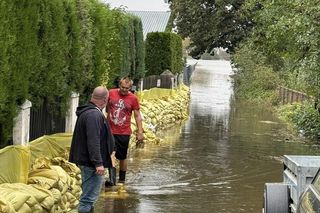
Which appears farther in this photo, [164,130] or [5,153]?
[164,130]

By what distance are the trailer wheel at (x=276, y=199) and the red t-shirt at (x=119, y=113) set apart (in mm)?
3803

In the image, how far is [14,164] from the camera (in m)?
6.84

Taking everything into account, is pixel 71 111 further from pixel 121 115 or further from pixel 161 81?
pixel 161 81

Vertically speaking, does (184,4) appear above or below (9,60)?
above

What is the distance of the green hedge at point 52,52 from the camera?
688cm

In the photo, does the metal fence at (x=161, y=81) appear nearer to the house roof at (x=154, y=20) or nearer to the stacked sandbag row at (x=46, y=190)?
the stacked sandbag row at (x=46, y=190)

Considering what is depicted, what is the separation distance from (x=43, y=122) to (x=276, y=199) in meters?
4.03

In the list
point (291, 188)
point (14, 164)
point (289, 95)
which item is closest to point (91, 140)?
point (14, 164)

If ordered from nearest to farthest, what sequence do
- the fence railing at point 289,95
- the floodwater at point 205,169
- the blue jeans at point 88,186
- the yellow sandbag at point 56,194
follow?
the yellow sandbag at point 56,194
the blue jeans at point 88,186
the floodwater at point 205,169
the fence railing at point 289,95

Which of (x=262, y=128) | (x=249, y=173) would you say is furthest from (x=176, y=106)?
(x=249, y=173)

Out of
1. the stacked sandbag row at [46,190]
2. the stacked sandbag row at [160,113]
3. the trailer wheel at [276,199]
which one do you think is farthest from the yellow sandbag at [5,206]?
the stacked sandbag row at [160,113]

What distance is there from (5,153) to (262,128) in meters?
14.6

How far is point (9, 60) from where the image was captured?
686 cm

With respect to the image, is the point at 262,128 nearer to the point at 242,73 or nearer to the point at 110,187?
the point at 110,187
